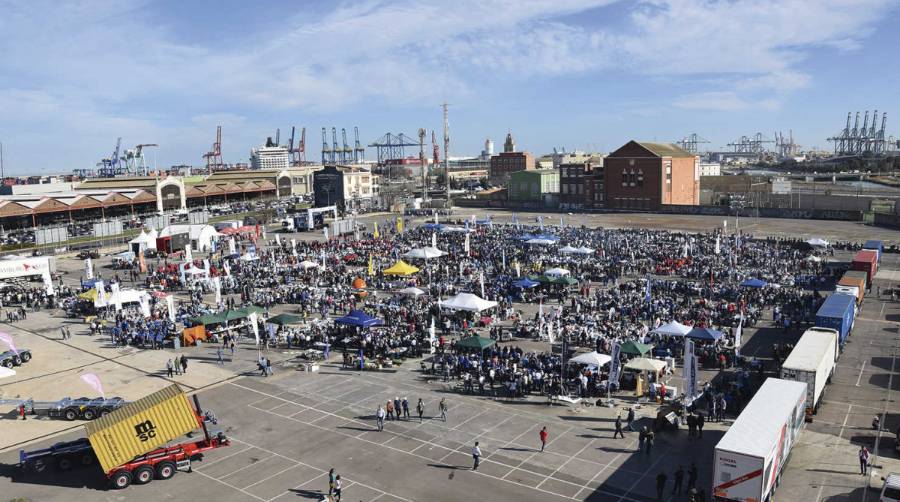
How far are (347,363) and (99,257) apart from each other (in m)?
48.0

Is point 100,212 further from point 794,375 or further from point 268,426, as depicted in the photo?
point 794,375

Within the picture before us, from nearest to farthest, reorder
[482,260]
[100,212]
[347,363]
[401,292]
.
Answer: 1. [347,363]
2. [401,292]
3. [482,260]
4. [100,212]

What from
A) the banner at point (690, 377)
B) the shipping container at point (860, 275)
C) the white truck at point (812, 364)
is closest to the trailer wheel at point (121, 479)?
the banner at point (690, 377)

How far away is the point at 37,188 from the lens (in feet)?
363

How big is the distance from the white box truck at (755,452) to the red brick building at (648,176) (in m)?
84.2

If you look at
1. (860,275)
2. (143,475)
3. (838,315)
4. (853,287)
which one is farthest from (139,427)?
(860,275)

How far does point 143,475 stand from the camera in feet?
60.4

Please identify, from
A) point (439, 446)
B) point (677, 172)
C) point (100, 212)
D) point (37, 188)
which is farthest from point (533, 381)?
point (37, 188)

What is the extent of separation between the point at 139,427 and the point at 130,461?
3.20 feet

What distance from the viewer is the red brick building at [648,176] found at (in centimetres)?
9744

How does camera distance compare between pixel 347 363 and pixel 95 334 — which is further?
pixel 95 334

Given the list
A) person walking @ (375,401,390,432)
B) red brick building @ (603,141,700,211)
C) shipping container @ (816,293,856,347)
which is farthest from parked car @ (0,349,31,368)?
red brick building @ (603,141,700,211)

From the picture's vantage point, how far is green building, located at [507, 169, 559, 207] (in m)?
121

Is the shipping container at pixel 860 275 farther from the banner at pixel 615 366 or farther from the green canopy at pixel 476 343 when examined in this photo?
the green canopy at pixel 476 343
